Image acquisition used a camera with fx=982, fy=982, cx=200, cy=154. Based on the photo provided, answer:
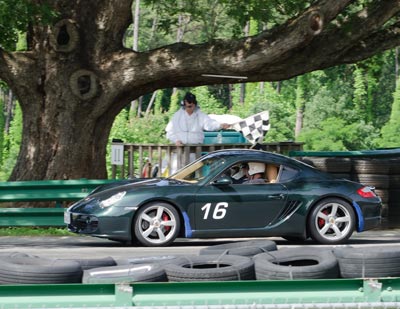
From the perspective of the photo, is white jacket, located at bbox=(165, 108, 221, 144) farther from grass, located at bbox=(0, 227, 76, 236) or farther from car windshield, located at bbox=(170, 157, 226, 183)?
car windshield, located at bbox=(170, 157, 226, 183)

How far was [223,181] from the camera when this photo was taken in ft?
42.9

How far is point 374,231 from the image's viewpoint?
15.5 meters

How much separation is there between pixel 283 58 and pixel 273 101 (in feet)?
175

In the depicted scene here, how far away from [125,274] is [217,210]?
22.3 ft

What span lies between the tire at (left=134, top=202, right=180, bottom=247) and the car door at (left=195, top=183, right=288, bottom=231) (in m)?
0.32

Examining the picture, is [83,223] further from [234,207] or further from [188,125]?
[188,125]

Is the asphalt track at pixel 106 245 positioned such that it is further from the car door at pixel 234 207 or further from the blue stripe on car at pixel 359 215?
the car door at pixel 234 207

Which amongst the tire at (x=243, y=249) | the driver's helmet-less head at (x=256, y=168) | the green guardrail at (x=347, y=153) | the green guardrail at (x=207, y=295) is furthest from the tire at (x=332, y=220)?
the green guardrail at (x=207, y=295)

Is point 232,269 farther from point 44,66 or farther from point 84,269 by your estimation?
point 44,66

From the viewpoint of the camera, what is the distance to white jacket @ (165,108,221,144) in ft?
55.6

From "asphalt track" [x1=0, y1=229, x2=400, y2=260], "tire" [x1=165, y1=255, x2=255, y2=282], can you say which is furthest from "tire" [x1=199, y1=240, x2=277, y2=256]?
"asphalt track" [x1=0, y1=229, x2=400, y2=260]

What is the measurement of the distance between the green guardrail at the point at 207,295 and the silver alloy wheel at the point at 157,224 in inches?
288

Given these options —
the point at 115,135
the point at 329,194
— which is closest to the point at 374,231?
the point at 329,194

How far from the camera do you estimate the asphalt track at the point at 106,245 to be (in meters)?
12.1
